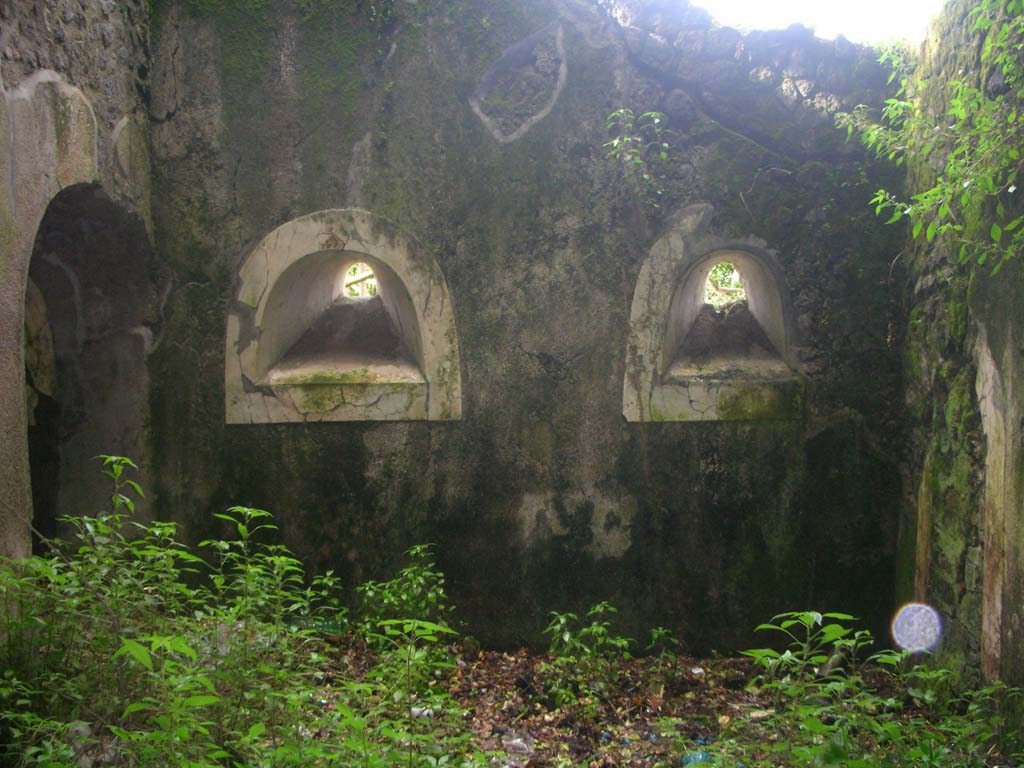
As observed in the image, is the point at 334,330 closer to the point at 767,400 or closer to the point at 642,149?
the point at 642,149

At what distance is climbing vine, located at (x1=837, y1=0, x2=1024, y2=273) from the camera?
2.79 metres

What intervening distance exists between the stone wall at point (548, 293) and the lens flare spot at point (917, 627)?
0.41 ft

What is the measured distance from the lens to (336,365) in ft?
14.0

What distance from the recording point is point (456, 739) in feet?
7.86

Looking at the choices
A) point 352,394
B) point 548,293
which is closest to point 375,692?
point 352,394

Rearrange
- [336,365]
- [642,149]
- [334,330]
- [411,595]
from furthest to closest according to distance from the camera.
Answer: [334,330] → [336,365] → [642,149] → [411,595]

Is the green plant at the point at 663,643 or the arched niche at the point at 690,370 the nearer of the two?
the green plant at the point at 663,643

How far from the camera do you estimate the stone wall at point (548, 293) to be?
13.3 ft

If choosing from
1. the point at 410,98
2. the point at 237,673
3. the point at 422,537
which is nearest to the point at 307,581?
the point at 422,537

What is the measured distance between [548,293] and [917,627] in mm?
2458

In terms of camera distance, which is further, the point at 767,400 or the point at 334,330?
the point at 334,330

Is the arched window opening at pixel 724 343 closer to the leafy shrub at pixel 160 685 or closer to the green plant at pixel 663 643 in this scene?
the green plant at pixel 663 643

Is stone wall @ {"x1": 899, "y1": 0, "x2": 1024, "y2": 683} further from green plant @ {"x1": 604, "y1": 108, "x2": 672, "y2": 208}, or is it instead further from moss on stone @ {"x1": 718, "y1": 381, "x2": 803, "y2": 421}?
green plant @ {"x1": 604, "y1": 108, "x2": 672, "y2": 208}

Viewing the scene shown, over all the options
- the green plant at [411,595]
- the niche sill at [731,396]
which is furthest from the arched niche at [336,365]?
the niche sill at [731,396]
